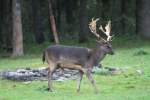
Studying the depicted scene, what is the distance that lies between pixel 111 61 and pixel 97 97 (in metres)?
9.49

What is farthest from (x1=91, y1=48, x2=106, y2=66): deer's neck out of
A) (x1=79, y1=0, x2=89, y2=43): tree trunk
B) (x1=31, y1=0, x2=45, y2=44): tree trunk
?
(x1=31, y1=0, x2=45, y2=44): tree trunk

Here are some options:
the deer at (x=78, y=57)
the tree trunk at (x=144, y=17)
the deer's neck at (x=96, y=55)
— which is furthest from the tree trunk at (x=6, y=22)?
the deer's neck at (x=96, y=55)

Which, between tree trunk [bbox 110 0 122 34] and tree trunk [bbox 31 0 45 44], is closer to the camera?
tree trunk [bbox 31 0 45 44]

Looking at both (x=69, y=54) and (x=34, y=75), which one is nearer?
(x=69, y=54)

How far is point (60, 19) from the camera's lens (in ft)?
162

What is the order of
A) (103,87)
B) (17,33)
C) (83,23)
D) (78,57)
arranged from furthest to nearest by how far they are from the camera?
(83,23), (17,33), (103,87), (78,57)

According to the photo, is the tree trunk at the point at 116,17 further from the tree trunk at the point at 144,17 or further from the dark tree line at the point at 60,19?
the tree trunk at the point at 144,17

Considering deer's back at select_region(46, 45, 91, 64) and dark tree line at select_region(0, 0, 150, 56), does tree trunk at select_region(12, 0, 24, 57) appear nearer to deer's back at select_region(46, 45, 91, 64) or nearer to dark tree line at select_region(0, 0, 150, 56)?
dark tree line at select_region(0, 0, 150, 56)

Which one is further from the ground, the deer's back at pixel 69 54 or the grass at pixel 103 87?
the deer's back at pixel 69 54

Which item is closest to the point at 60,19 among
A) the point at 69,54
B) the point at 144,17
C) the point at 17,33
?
the point at 144,17

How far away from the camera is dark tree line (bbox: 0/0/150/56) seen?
30669 millimetres

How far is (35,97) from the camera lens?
15188 millimetres

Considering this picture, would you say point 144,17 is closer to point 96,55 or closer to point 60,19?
point 60,19

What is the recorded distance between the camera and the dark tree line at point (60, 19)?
30.7 meters
